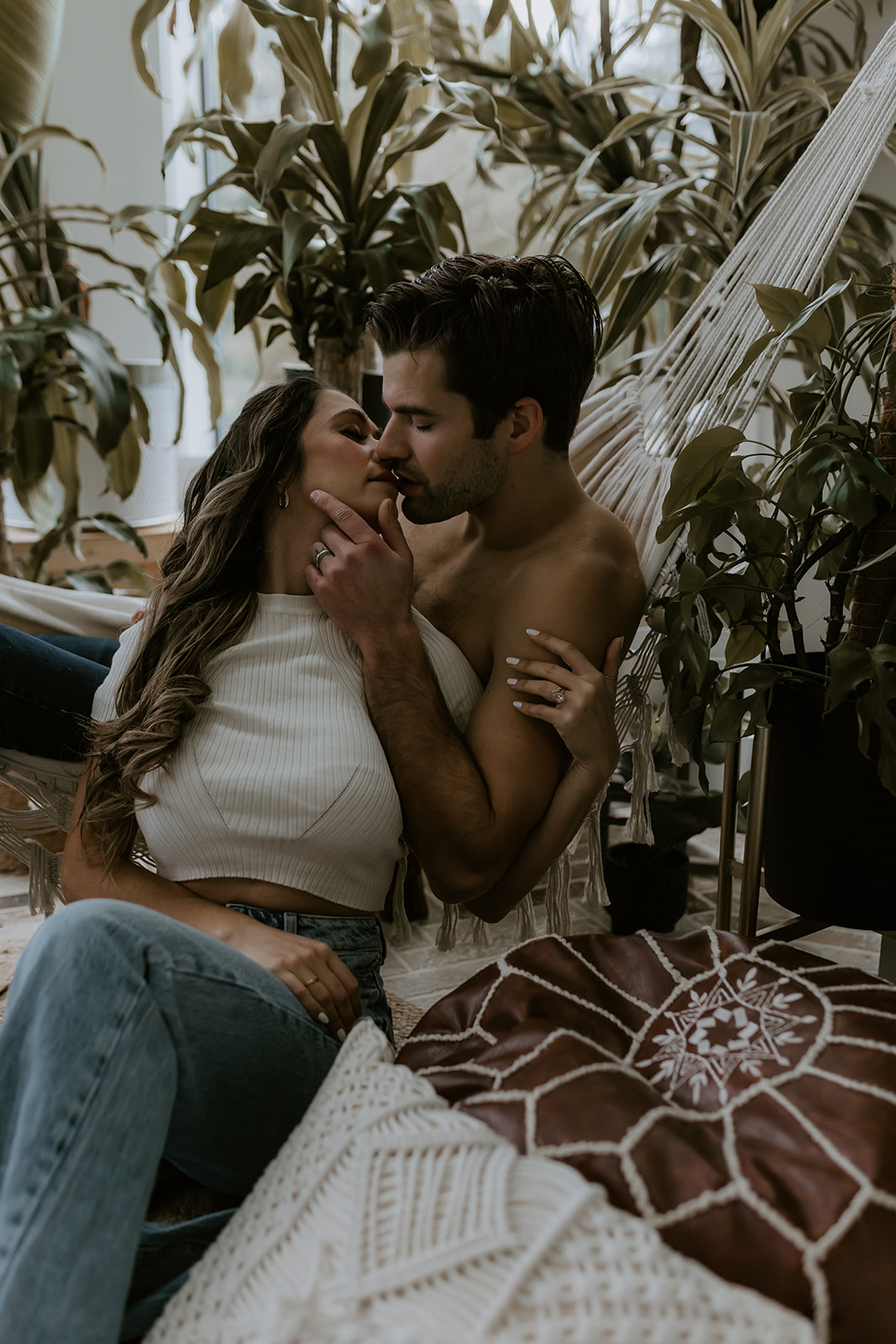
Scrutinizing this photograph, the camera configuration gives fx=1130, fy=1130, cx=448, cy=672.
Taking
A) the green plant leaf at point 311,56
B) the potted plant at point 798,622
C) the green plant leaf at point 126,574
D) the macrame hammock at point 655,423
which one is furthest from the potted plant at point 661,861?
the green plant leaf at point 311,56

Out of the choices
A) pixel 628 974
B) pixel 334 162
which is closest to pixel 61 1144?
pixel 628 974

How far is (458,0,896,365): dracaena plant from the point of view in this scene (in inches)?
75.0

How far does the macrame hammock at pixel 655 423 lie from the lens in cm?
145

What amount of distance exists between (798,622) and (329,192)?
128 centimetres

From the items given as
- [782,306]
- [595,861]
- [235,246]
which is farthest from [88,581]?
[782,306]

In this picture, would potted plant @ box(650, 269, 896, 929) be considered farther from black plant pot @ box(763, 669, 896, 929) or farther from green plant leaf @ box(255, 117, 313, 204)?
green plant leaf @ box(255, 117, 313, 204)

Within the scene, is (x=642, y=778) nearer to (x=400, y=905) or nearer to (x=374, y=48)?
(x=400, y=905)

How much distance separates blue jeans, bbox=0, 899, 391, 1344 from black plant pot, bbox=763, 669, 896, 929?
696 mm

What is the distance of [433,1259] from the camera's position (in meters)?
0.69

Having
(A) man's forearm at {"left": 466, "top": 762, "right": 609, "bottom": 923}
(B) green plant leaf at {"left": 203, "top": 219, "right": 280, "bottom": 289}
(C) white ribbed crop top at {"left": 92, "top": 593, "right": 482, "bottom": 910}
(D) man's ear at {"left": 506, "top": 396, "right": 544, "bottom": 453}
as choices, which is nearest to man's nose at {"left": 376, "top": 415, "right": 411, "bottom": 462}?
(D) man's ear at {"left": 506, "top": 396, "right": 544, "bottom": 453}

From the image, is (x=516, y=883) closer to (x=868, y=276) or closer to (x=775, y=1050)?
(x=775, y=1050)

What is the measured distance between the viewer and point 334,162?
6.70ft

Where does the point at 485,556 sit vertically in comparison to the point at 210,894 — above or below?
above

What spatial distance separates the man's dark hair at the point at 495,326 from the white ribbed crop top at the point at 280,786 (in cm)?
39
